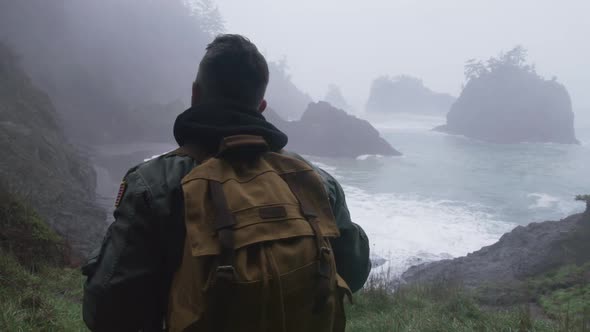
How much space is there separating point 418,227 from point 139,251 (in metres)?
18.1

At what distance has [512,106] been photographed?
53.9 m

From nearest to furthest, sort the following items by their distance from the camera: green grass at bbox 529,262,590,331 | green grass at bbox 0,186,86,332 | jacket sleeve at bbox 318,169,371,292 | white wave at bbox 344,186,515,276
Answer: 1. jacket sleeve at bbox 318,169,371,292
2. green grass at bbox 0,186,86,332
3. green grass at bbox 529,262,590,331
4. white wave at bbox 344,186,515,276

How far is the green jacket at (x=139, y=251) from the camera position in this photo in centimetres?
121

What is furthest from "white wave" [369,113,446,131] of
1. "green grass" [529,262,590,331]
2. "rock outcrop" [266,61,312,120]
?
"green grass" [529,262,590,331]

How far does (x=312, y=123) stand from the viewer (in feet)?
132

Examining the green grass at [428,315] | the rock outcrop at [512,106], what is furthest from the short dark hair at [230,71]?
the rock outcrop at [512,106]

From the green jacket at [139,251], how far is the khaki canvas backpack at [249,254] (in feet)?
0.30

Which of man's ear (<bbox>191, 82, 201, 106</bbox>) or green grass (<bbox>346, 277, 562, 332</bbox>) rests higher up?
man's ear (<bbox>191, 82, 201, 106</bbox>)

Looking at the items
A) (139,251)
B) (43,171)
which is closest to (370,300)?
(139,251)

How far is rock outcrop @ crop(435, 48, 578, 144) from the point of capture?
5166cm

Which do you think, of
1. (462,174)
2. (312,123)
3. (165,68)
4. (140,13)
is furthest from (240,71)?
(140,13)

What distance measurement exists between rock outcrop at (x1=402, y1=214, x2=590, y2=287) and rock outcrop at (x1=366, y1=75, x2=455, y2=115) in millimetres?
71222

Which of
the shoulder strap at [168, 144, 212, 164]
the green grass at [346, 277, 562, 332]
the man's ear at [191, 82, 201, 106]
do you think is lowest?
the green grass at [346, 277, 562, 332]

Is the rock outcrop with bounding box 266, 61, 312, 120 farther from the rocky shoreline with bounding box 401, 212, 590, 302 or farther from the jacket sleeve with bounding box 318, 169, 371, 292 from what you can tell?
the jacket sleeve with bounding box 318, 169, 371, 292
